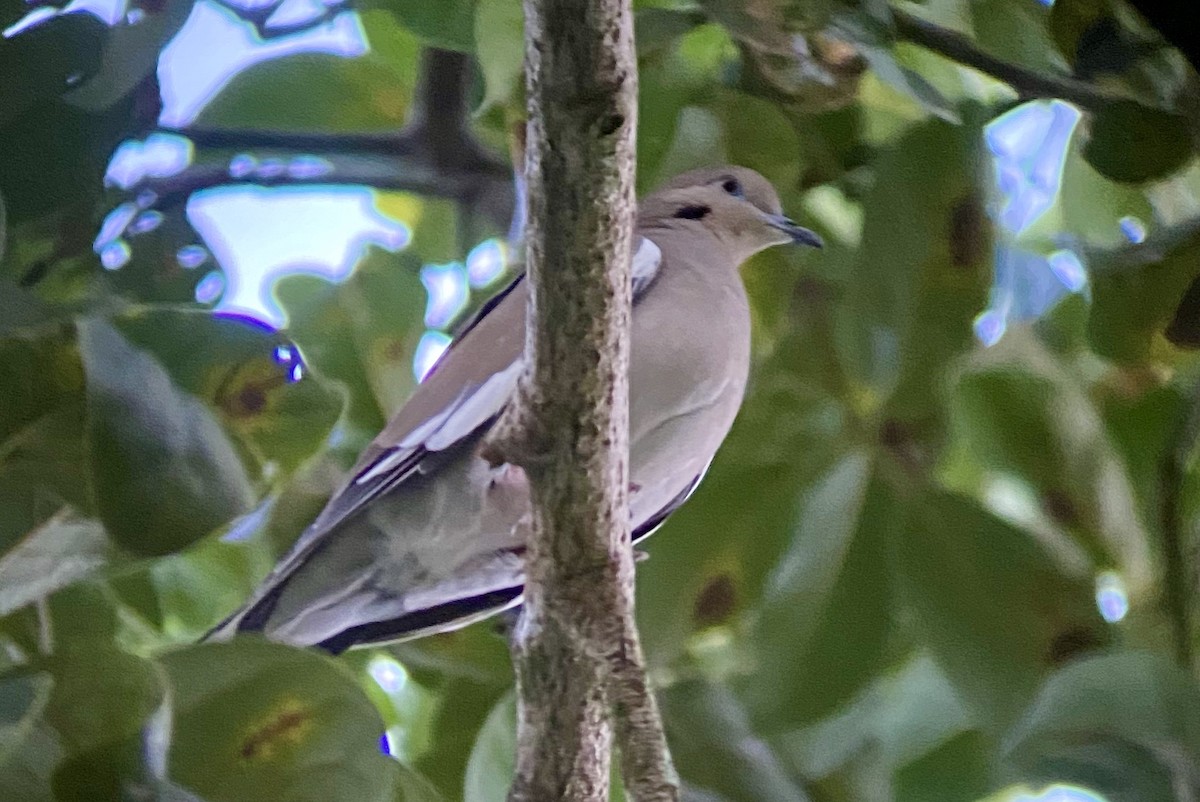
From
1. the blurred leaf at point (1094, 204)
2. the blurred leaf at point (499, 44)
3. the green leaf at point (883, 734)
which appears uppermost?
the blurred leaf at point (499, 44)

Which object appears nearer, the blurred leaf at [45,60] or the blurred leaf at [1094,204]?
the blurred leaf at [45,60]

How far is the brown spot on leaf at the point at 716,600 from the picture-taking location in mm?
1273

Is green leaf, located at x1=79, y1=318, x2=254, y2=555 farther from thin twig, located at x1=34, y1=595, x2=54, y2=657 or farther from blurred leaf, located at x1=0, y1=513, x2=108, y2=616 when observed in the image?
thin twig, located at x1=34, y1=595, x2=54, y2=657

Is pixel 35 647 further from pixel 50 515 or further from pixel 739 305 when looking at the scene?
pixel 739 305

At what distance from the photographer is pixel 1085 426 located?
1.17 metres

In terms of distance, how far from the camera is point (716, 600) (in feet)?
4.21

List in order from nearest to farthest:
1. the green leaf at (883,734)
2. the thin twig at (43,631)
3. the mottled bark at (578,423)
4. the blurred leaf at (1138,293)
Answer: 1. the mottled bark at (578,423)
2. the thin twig at (43,631)
3. the blurred leaf at (1138,293)
4. the green leaf at (883,734)

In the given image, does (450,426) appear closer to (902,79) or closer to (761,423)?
(761,423)

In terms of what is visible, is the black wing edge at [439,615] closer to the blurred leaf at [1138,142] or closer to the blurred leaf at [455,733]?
the blurred leaf at [455,733]

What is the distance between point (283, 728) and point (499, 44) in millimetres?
503

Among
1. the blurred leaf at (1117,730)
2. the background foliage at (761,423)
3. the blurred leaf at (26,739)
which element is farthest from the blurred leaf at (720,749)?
the blurred leaf at (26,739)

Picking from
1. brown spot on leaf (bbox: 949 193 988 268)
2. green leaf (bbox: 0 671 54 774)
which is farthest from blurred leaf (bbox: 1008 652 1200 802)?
green leaf (bbox: 0 671 54 774)

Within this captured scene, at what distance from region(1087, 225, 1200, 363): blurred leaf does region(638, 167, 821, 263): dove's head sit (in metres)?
0.33

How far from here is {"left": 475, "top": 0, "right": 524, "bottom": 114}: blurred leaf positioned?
3.41ft
